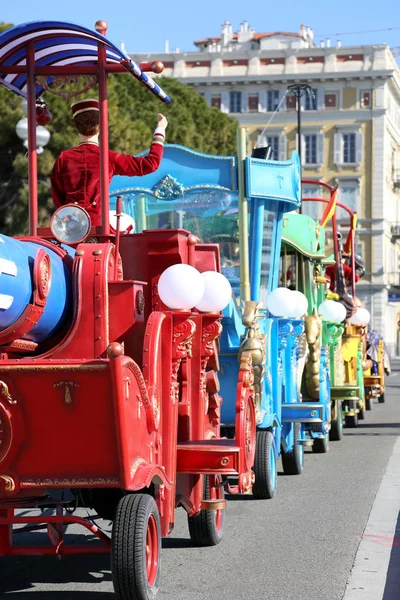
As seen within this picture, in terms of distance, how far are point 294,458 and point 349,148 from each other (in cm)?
7353

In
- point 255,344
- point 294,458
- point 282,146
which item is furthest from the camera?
point 282,146

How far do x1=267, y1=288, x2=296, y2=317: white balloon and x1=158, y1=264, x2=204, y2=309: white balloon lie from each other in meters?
4.39

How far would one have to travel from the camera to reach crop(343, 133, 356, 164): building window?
84.4 meters

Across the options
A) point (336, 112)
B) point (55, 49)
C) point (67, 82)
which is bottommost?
point (67, 82)

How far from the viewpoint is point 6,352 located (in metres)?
6.43

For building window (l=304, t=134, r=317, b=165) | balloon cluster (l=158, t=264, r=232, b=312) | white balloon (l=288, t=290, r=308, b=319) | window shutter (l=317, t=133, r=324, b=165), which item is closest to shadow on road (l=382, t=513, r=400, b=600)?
balloon cluster (l=158, t=264, r=232, b=312)

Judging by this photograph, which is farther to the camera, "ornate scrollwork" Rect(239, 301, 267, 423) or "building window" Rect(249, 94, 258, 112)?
"building window" Rect(249, 94, 258, 112)

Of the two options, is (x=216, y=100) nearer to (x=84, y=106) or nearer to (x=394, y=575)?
(x=84, y=106)

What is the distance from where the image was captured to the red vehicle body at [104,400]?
620cm

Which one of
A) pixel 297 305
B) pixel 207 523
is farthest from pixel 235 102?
pixel 207 523

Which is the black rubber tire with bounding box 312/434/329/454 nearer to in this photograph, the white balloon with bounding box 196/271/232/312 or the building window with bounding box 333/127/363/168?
the white balloon with bounding box 196/271/232/312

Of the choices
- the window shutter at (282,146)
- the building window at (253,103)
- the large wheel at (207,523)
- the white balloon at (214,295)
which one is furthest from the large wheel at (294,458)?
the building window at (253,103)

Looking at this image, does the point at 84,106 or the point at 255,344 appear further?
the point at 255,344

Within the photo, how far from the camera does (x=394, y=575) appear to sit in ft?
25.4
